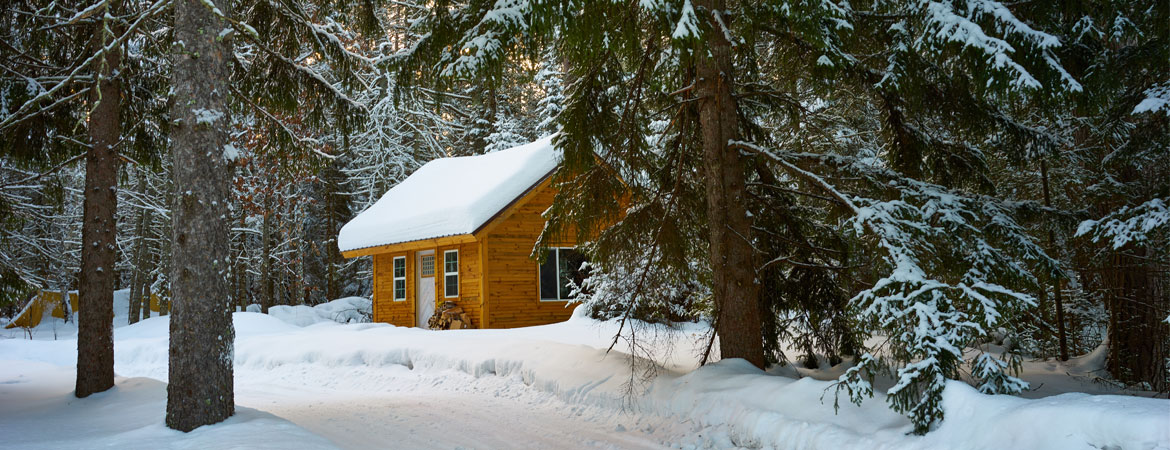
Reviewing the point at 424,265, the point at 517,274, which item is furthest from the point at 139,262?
the point at 517,274

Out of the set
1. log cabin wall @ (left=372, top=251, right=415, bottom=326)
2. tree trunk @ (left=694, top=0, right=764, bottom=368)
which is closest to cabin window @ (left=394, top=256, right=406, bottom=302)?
log cabin wall @ (left=372, top=251, right=415, bottom=326)

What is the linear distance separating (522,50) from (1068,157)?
721 cm

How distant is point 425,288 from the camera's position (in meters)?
19.5

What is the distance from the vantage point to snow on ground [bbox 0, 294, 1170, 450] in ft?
13.5

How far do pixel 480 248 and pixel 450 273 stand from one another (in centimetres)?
167

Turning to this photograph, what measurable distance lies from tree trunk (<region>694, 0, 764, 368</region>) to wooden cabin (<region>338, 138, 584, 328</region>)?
872cm

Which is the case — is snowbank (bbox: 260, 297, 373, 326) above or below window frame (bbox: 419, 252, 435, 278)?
below

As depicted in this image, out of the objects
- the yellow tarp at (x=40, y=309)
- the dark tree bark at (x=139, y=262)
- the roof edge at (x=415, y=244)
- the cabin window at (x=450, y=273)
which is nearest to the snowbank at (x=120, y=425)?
the roof edge at (x=415, y=244)

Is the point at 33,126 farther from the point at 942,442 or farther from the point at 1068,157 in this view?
the point at 1068,157

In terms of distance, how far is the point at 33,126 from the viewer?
8.92 meters

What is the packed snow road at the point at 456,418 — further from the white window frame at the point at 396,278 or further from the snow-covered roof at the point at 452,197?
the white window frame at the point at 396,278

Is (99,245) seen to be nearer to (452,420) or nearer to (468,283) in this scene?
(452,420)

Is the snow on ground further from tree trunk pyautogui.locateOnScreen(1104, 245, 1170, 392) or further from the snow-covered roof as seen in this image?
the snow-covered roof

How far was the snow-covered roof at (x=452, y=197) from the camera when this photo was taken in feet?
55.4
